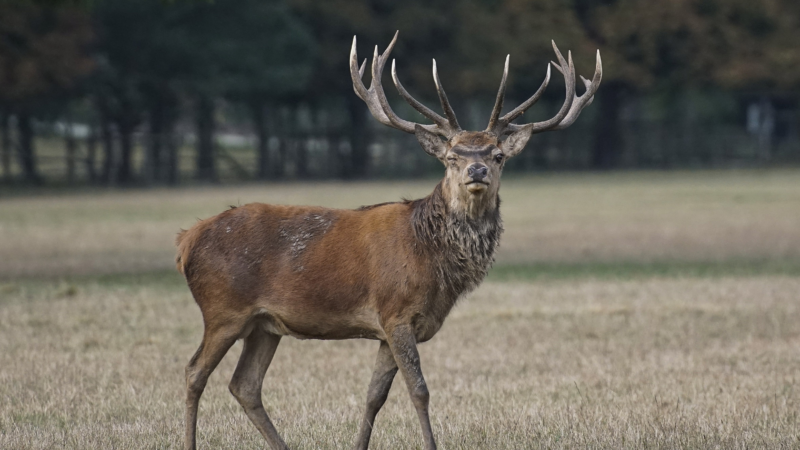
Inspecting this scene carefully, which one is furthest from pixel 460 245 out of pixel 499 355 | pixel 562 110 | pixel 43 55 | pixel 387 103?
pixel 43 55

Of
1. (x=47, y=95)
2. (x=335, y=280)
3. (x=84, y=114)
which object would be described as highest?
(x=335, y=280)

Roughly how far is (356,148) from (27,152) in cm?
1215

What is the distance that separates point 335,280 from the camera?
695cm

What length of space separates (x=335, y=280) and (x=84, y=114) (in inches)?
2449

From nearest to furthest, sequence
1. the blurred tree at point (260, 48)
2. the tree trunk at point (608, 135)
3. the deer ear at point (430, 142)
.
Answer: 1. the deer ear at point (430, 142)
2. the blurred tree at point (260, 48)
3. the tree trunk at point (608, 135)

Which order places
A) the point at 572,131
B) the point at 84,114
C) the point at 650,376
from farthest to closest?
the point at 84,114 → the point at 572,131 → the point at 650,376

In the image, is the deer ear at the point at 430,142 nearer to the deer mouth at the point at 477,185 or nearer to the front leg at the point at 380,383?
the deer mouth at the point at 477,185

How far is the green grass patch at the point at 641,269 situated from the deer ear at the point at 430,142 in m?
8.85

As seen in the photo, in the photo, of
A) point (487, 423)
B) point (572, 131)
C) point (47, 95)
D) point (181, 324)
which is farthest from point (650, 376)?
point (572, 131)

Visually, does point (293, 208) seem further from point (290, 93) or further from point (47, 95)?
point (290, 93)

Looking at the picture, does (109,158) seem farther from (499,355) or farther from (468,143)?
(468,143)

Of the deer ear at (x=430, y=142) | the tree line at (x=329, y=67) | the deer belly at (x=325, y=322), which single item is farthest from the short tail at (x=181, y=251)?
the tree line at (x=329, y=67)

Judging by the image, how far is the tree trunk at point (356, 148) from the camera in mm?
46406

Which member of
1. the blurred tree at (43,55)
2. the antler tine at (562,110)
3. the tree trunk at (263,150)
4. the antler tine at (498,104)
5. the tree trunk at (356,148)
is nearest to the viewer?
the antler tine at (498,104)
